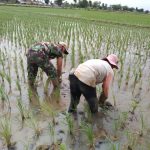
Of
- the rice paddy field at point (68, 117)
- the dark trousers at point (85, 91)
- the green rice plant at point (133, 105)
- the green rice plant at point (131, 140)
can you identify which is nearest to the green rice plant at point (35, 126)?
the rice paddy field at point (68, 117)

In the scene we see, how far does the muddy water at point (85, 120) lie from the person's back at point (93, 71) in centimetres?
58

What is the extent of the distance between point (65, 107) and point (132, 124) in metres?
1.08

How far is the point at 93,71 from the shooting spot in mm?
3807

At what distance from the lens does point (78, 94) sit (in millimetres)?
4164

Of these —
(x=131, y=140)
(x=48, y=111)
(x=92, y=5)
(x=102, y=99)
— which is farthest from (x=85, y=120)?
(x=92, y=5)

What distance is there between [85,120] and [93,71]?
73cm

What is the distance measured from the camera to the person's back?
12.5 feet

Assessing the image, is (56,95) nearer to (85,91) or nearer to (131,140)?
(85,91)

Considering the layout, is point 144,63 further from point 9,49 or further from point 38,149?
Result: point 38,149

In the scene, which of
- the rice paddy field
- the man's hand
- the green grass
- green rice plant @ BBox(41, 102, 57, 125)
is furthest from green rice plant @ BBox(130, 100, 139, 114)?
the green grass

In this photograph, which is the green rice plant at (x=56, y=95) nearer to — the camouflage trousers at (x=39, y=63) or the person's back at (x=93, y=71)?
the camouflage trousers at (x=39, y=63)

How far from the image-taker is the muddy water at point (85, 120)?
3463 millimetres

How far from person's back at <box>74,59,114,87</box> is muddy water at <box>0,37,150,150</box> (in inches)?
23.0

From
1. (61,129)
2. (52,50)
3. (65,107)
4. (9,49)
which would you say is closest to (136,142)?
(61,129)
